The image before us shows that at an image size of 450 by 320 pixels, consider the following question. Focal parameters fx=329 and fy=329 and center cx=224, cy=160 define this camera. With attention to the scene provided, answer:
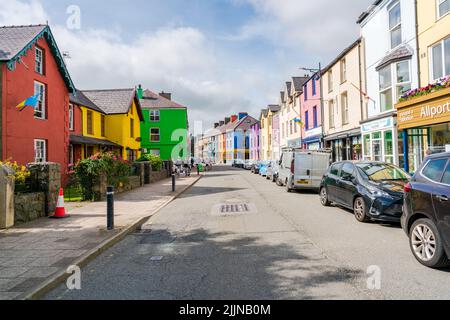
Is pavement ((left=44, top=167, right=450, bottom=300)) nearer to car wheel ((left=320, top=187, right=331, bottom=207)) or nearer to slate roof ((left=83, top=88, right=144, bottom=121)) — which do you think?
car wheel ((left=320, top=187, right=331, bottom=207))

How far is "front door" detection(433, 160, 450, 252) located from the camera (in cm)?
470

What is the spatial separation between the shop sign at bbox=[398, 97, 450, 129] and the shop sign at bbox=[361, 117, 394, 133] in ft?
5.50

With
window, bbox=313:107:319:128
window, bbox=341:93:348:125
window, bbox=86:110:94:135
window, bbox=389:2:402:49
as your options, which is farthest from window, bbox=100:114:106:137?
window, bbox=389:2:402:49

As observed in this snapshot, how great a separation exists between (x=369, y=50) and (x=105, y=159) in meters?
14.8

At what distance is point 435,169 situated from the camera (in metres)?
5.38

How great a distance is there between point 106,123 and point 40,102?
A: 1151cm

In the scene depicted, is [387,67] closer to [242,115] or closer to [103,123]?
[103,123]

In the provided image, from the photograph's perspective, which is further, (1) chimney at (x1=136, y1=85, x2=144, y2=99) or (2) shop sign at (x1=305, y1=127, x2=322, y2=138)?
(1) chimney at (x1=136, y1=85, x2=144, y2=99)

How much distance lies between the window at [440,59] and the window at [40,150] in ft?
59.7

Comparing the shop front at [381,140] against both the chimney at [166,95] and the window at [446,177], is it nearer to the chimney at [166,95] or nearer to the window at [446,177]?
the window at [446,177]

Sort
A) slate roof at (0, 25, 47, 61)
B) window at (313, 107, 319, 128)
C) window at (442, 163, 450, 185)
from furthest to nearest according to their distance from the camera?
window at (313, 107, 319, 128) → slate roof at (0, 25, 47, 61) → window at (442, 163, 450, 185)

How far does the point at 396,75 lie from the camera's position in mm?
14953
